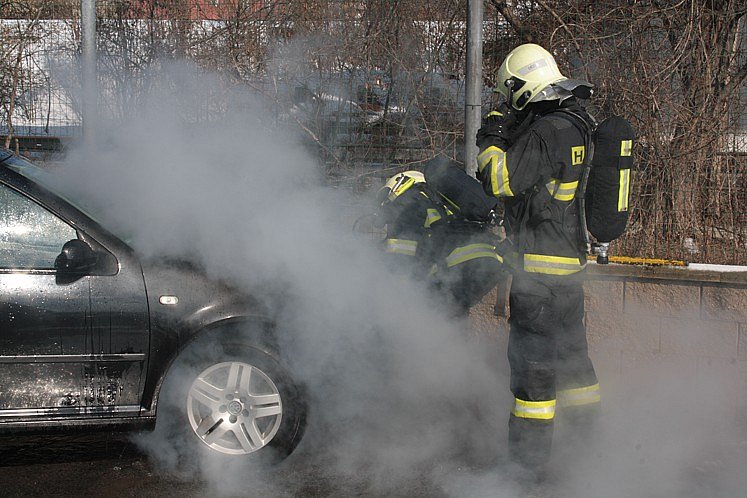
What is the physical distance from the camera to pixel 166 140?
5.09 meters

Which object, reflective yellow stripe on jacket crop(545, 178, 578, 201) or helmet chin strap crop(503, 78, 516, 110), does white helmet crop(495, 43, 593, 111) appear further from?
reflective yellow stripe on jacket crop(545, 178, 578, 201)

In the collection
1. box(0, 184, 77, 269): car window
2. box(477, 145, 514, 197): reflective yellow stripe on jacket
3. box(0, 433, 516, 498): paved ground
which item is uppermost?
box(477, 145, 514, 197): reflective yellow stripe on jacket

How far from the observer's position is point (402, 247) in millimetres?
5180

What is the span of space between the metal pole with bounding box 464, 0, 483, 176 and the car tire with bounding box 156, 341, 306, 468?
2199 millimetres

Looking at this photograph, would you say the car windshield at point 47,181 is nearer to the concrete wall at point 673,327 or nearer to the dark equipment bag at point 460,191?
the dark equipment bag at point 460,191

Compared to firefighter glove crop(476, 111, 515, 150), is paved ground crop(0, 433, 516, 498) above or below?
below

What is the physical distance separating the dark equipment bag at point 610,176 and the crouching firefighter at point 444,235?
850 millimetres

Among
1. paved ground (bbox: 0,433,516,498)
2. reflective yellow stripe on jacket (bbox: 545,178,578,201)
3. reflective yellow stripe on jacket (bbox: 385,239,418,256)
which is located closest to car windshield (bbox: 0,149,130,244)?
paved ground (bbox: 0,433,516,498)

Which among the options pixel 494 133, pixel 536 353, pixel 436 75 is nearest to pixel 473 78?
pixel 436 75

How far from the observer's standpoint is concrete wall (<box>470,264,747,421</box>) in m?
5.36

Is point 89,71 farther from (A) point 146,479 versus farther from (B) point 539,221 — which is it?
(B) point 539,221

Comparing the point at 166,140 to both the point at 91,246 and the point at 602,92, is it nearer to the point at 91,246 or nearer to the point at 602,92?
the point at 91,246

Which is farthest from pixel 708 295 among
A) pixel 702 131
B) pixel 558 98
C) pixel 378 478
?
pixel 378 478

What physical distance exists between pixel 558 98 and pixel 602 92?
2568mm
